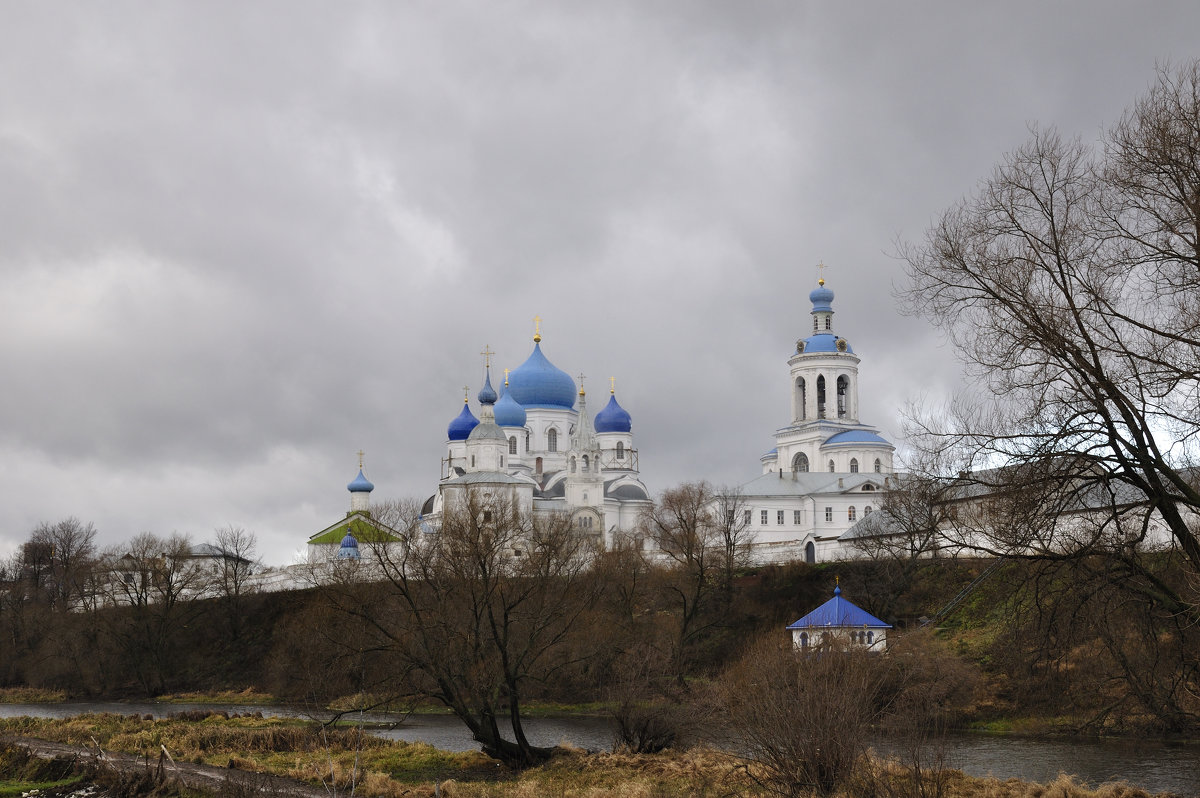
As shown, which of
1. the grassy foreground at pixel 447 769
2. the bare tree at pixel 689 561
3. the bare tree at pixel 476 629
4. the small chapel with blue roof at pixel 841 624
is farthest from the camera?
the bare tree at pixel 689 561

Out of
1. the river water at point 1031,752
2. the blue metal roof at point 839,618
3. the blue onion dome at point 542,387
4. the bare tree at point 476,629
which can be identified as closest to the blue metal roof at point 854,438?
the blue onion dome at point 542,387

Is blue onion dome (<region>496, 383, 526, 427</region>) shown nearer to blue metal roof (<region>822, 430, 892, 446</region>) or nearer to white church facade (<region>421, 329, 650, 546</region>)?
white church facade (<region>421, 329, 650, 546</region>)

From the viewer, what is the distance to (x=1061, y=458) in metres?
11.0

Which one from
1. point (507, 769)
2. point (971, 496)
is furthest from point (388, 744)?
point (971, 496)

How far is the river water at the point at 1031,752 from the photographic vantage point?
2058 cm

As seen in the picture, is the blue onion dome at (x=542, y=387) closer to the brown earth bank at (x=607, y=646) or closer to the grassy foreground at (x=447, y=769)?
the brown earth bank at (x=607, y=646)

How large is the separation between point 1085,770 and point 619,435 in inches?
2038

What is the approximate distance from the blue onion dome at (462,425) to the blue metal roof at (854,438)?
20.8 metres

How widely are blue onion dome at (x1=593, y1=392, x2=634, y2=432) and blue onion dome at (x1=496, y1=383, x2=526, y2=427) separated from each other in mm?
4993

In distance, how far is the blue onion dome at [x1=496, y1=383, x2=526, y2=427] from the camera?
6975 centimetres

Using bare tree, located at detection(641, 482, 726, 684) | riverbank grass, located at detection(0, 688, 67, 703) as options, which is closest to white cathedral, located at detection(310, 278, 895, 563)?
bare tree, located at detection(641, 482, 726, 684)

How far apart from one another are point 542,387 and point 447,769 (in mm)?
51077

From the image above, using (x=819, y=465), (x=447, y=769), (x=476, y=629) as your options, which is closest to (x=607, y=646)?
(x=447, y=769)

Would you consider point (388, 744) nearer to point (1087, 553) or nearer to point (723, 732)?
point (723, 732)
